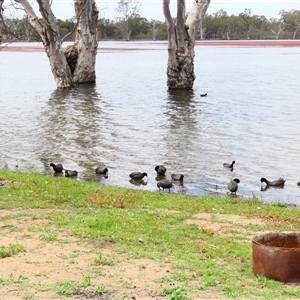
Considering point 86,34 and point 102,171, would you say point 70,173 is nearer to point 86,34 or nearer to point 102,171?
point 102,171

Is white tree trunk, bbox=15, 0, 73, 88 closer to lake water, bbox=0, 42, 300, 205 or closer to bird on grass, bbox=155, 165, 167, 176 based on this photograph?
lake water, bbox=0, 42, 300, 205

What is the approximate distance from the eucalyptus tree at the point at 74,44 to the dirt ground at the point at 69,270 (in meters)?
22.0

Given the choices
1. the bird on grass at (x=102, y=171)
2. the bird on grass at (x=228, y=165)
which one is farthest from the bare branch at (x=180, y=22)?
the bird on grass at (x=102, y=171)

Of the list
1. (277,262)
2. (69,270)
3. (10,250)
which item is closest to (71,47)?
(10,250)

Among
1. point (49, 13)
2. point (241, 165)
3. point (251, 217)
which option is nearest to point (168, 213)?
point (251, 217)

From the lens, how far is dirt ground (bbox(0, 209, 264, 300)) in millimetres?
5566

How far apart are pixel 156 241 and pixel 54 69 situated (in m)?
26.5

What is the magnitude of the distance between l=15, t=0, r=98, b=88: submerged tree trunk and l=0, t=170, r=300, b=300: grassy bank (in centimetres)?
1905

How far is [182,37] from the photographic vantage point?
30797mm

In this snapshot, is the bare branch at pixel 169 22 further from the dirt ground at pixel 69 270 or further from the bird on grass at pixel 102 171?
the dirt ground at pixel 69 270

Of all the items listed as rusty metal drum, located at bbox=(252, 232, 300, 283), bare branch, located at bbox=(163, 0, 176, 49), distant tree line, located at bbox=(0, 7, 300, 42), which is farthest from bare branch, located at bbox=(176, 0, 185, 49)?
distant tree line, located at bbox=(0, 7, 300, 42)

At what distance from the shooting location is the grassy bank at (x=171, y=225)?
594 cm

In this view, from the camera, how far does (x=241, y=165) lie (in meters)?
15.3

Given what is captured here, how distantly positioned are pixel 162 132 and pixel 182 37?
11668 mm
